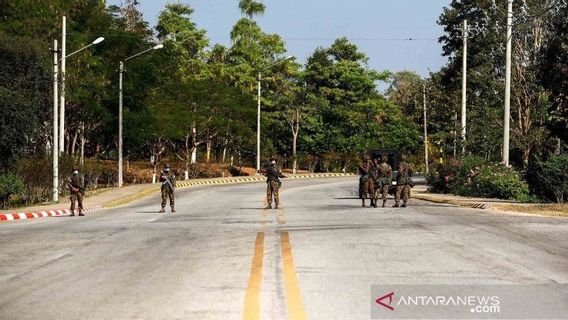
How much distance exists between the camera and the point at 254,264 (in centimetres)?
1162

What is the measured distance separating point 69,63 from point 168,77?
22949 mm

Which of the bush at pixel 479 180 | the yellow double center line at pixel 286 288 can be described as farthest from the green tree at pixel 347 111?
the yellow double center line at pixel 286 288

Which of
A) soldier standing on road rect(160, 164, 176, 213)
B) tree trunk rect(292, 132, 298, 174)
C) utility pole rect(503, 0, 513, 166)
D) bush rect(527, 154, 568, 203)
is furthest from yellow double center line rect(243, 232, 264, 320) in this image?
tree trunk rect(292, 132, 298, 174)

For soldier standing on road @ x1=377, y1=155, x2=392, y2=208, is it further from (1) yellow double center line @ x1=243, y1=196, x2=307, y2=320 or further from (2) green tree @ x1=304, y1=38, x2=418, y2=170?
(2) green tree @ x1=304, y1=38, x2=418, y2=170

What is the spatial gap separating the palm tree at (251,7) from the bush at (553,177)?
184ft

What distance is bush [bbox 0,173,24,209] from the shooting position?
110 feet

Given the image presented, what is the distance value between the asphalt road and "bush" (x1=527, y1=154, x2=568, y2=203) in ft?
28.0

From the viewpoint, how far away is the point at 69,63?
46.0m

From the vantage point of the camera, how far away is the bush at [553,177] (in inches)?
1110

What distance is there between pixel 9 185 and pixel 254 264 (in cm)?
2482

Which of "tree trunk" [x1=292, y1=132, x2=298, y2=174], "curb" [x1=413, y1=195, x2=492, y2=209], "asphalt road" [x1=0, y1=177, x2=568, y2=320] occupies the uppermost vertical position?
"tree trunk" [x1=292, y1=132, x2=298, y2=174]

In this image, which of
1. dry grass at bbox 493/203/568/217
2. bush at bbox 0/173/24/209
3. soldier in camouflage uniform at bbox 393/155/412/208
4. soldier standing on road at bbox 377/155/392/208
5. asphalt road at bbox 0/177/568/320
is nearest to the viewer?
asphalt road at bbox 0/177/568/320

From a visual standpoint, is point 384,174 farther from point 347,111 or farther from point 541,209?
point 347,111

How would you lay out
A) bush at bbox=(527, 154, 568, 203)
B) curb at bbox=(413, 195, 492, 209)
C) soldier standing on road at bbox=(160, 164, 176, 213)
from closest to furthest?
soldier standing on road at bbox=(160, 164, 176, 213), curb at bbox=(413, 195, 492, 209), bush at bbox=(527, 154, 568, 203)
